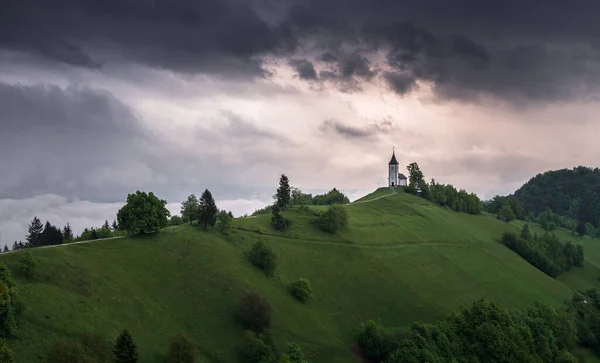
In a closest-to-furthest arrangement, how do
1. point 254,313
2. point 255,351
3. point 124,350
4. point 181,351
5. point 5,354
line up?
point 5,354 → point 124,350 → point 181,351 → point 255,351 → point 254,313

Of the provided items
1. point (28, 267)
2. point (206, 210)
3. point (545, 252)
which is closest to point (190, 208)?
point (206, 210)

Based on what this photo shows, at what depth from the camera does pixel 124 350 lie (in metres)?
65.1

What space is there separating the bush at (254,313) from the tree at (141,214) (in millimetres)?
25027

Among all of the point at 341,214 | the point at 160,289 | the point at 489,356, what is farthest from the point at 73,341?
the point at 341,214

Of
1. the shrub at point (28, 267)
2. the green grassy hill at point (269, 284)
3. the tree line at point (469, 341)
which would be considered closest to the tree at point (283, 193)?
the green grassy hill at point (269, 284)

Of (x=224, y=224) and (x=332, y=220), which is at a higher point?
(x=332, y=220)

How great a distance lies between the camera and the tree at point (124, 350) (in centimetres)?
6494

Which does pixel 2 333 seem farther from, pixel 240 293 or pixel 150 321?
pixel 240 293

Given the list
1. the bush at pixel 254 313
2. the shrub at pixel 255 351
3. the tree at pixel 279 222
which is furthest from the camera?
the tree at pixel 279 222

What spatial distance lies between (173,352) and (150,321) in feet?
31.6

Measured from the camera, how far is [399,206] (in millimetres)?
187125

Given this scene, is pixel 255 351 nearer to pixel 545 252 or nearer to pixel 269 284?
pixel 269 284

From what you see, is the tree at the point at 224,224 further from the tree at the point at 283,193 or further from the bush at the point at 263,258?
the tree at the point at 283,193

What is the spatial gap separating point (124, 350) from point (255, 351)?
2101 cm
